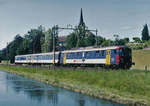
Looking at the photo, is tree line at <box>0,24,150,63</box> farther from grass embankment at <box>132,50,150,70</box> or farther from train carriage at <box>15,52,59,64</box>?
grass embankment at <box>132,50,150,70</box>

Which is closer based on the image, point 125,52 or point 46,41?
point 125,52

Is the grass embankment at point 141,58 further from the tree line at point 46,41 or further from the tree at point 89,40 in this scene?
the tree at point 89,40

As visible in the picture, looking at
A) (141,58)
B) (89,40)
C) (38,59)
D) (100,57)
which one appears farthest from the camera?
(89,40)

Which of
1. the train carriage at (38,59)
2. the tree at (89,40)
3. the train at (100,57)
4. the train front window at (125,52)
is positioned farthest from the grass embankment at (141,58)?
the tree at (89,40)

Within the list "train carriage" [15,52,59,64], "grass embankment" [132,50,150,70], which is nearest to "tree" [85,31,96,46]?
"train carriage" [15,52,59,64]

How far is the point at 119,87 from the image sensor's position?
74.3ft

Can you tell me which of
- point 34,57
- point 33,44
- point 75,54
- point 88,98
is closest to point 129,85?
point 88,98

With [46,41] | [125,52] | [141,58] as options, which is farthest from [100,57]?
[46,41]

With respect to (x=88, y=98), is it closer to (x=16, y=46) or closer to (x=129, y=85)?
(x=129, y=85)

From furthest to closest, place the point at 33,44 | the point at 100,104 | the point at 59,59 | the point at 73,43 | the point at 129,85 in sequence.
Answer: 1. the point at 33,44
2. the point at 73,43
3. the point at 59,59
4. the point at 129,85
5. the point at 100,104

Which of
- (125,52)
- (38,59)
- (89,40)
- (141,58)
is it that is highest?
(89,40)

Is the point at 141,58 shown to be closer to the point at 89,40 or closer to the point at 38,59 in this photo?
the point at 38,59

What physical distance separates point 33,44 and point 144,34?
47.4 metres

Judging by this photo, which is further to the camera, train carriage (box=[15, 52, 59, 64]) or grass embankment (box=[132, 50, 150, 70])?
train carriage (box=[15, 52, 59, 64])
